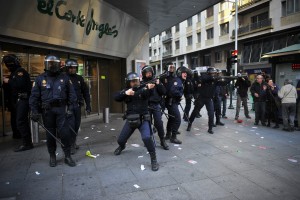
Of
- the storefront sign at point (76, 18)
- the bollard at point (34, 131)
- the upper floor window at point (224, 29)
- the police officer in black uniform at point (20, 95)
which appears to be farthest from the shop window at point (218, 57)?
the police officer in black uniform at point (20, 95)

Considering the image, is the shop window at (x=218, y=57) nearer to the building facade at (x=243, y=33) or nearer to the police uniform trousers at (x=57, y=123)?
the building facade at (x=243, y=33)

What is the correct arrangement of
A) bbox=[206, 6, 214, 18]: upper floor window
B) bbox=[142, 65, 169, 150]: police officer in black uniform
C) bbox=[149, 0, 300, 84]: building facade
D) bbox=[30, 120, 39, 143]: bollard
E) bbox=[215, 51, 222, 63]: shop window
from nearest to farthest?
bbox=[142, 65, 169, 150]: police officer in black uniform
bbox=[30, 120, 39, 143]: bollard
bbox=[149, 0, 300, 84]: building facade
bbox=[215, 51, 222, 63]: shop window
bbox=[206, 6, 214, 18]: upper floor window

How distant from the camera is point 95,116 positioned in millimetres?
10742

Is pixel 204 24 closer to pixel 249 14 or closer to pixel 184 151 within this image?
pixel 249 14

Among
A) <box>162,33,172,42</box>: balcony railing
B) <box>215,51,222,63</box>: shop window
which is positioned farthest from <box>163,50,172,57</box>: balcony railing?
<box>215,51,222,63</box>: shop window

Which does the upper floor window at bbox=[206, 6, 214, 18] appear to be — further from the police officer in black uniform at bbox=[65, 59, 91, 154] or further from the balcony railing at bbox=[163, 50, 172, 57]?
the police officer in black uniform at bbox=[65, 59, 91, 154]

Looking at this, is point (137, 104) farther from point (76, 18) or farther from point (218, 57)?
point (218, 57)

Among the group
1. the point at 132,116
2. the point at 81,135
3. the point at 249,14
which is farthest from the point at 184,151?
the point at 249,14

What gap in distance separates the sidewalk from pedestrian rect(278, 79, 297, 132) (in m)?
1.07

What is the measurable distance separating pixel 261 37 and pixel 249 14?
3.72m

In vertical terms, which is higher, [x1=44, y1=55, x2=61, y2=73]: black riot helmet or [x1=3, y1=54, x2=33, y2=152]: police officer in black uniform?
[x1=44, y1=55, x2=61, y2=73]: black riot helmet

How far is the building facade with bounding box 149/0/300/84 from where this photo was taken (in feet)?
74.2

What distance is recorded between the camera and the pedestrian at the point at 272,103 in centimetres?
821

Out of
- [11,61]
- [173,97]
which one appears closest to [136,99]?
[173,97]
